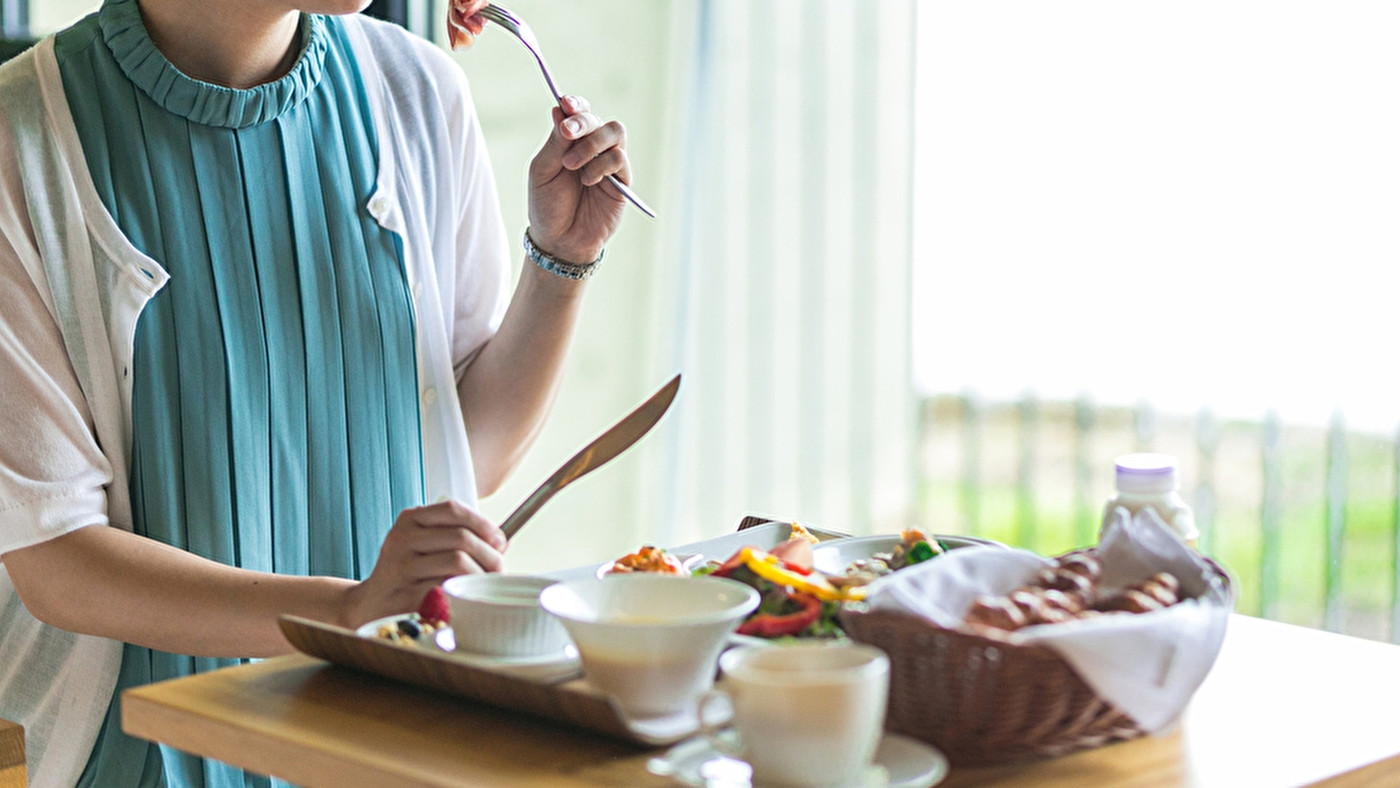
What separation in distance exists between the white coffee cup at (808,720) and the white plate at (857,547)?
1.05 ft

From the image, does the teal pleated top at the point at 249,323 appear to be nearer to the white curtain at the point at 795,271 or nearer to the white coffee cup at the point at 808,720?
the white coffee cup at the point at 808,720

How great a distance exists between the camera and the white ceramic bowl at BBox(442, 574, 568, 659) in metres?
0.79

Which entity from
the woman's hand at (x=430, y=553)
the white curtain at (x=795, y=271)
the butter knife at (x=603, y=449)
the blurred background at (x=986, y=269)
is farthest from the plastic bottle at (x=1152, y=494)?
the white curtain at (x=795, y=271)

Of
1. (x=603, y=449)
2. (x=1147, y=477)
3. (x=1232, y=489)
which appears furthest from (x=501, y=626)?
(x=1232, y=489)

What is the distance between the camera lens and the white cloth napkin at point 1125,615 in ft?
2.21

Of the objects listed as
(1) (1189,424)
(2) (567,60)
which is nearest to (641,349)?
(2) (567,60)

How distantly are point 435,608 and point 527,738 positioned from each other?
7.1 inches

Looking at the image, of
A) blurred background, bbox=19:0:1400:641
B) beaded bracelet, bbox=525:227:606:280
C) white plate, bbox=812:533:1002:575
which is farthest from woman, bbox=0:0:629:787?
blurred background, bbox=19:0:1400:641

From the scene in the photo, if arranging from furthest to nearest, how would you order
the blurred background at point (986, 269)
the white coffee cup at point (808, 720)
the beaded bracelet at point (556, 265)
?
the blurred background at point (986, 269) → the beaded bracelet at point (556, 265) → the white coffee cup at point (808, 720)

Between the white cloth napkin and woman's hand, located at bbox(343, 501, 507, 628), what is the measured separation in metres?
0.33

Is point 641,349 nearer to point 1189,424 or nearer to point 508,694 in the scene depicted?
point 1189,424

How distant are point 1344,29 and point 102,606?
1986 millimetres

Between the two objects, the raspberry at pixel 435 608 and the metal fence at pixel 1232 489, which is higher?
the raspberry at pixel 435 608

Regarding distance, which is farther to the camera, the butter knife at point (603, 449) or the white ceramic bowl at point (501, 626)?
the butter knife at point (603, 449)
